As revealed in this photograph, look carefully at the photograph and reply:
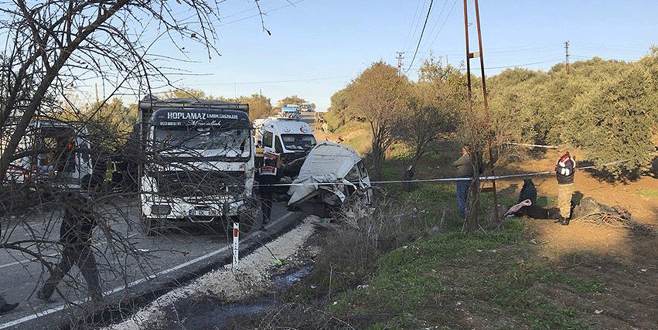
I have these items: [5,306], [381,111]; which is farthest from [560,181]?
[5,306]

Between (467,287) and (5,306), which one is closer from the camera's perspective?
(5,306)

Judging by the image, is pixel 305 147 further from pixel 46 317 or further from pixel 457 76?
pixel 46 317

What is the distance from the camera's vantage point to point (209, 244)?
30.6ft

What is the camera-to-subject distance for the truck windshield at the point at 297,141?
18519 mm

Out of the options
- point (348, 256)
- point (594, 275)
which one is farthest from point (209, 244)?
point (594, 275)

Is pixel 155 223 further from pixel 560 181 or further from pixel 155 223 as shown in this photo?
pixel 560 181

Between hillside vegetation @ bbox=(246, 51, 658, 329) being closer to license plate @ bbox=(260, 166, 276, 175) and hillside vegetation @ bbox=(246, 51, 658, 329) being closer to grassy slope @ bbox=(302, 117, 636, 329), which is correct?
grassy slope @ bbox=(302, 117, 636, 329)

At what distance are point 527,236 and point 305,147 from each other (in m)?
11.4

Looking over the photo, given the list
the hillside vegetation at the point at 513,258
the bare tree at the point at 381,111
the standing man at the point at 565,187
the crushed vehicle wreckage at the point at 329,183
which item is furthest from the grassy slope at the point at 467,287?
the bare tree at the point at 381,111

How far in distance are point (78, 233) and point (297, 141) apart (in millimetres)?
→ 16315

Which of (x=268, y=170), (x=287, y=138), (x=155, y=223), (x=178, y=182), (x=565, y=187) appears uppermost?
(x=287, y=138)

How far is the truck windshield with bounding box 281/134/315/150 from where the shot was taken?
18.5 meters

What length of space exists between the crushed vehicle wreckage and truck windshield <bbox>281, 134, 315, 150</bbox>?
17.4 ft

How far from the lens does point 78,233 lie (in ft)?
8.83
